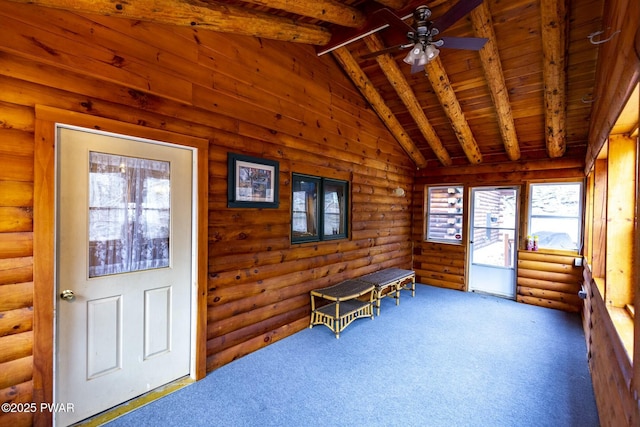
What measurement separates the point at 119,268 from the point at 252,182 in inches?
55.2

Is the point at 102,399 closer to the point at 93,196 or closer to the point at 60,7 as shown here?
the point at 93,196

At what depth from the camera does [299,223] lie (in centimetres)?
368

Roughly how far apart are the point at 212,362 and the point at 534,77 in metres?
5.11

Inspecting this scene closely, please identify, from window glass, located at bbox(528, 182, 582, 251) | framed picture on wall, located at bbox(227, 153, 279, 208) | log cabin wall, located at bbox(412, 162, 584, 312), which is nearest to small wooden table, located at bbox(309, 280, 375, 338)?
framed picture on wall, located at bbox(227, 153, 279, 208)

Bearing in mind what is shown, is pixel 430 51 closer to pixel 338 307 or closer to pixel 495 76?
pixel 495 76

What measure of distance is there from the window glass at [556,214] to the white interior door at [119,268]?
5.67 meters

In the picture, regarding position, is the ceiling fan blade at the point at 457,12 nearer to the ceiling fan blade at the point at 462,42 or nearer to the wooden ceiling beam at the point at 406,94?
the ceiling fan blade at the point at 462,42

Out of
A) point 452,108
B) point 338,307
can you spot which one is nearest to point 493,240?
point 452,108

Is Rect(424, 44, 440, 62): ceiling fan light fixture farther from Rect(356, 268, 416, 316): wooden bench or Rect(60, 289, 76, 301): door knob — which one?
Rect(60, 289, 76, 301): door knob

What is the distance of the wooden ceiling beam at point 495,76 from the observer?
3.02 metres

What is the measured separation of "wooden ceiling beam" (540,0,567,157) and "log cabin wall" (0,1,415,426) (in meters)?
2.43

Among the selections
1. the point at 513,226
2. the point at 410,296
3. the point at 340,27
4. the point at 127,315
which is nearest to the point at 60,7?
the point at 127,315

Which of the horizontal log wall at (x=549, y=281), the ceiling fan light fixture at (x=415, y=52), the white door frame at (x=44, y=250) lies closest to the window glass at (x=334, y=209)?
the ceiling fan light fixture at (x=415, y=52)

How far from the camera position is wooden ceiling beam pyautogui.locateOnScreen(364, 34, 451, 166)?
11.7 feet
